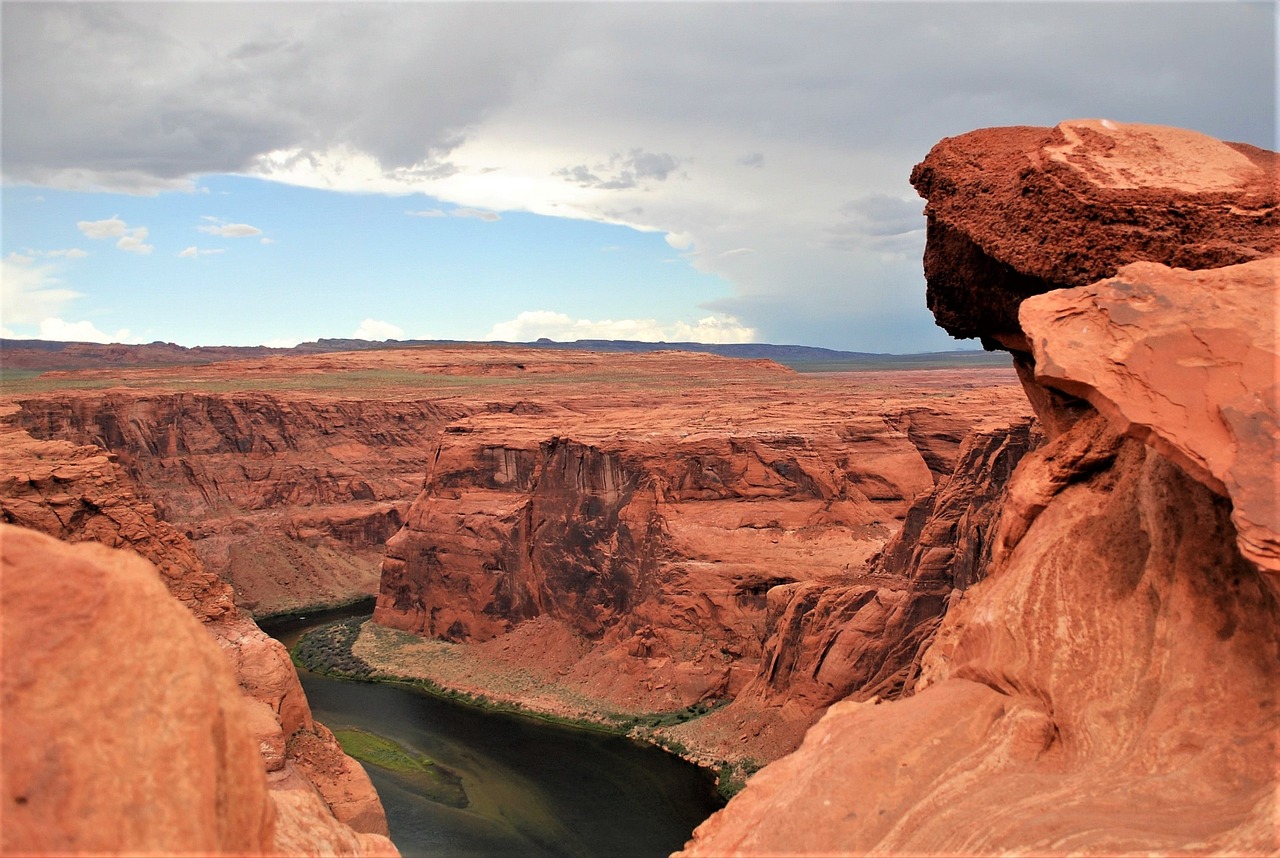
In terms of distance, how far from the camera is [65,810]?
4969mm

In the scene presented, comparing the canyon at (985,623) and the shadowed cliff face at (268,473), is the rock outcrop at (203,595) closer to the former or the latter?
the canyon at (985,623)

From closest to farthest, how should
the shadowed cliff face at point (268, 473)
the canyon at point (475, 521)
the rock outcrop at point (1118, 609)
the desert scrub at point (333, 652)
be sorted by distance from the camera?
the rock outcrop at point (1118, 609) < the canyon at point (475, 521) < the desert scrub at point (333, 652) < the shadowed cliff face at point (268, 473)

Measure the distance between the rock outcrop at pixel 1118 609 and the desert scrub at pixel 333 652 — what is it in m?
39.5

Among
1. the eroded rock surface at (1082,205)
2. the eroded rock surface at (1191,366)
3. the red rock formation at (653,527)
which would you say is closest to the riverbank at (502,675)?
the red rock formation at (653,527)

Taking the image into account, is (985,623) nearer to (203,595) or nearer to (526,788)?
(203,595)

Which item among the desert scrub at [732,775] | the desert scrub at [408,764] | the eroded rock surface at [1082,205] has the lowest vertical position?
the desert scrub at [408,764]

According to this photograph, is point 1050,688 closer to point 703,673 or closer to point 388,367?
point 703,673

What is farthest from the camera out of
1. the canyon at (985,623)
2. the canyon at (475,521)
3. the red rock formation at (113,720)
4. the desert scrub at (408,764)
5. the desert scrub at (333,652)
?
the desert scrub at (333,652)

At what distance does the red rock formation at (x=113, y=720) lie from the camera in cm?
499

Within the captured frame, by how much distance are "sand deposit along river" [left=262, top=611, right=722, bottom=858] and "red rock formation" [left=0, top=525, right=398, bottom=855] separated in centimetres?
2491

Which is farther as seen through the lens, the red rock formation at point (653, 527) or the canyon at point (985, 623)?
the red rock formation at point (653, 527)

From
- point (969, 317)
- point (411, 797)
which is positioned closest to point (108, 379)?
point (411, 797)

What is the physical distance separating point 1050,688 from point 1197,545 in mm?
1995

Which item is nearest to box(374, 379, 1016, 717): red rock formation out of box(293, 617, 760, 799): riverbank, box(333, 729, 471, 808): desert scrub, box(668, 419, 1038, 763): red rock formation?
box(293, 617, 760, 799): riverbank
